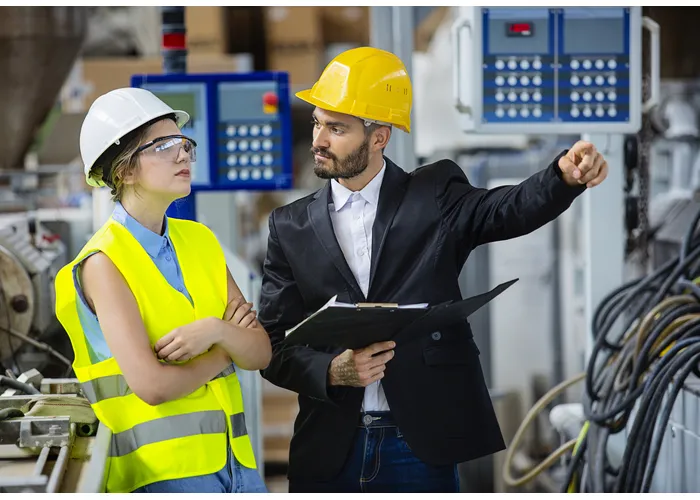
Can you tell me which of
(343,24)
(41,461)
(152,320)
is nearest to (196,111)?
(152,320)

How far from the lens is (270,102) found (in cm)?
317

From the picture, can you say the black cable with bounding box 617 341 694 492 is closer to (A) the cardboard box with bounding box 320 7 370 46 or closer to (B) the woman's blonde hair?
(B) the woman's blonde hair

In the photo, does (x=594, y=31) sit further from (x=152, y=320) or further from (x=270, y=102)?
(x=152, y=320)

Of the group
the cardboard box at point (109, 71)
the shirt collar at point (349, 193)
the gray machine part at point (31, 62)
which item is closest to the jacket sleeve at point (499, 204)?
the shirt collar at point (349, 193)

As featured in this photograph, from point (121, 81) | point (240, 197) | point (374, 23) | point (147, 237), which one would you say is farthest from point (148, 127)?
point (240, 197)

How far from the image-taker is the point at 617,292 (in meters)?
3.08

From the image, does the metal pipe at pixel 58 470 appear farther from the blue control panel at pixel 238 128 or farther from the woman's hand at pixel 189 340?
the blue control panel at pixel 238 128

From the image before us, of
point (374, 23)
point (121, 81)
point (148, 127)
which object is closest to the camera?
point (148, 127)

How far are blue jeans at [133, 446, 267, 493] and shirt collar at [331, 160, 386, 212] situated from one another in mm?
604

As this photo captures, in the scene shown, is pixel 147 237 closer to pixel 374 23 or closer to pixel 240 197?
pixel 374 23

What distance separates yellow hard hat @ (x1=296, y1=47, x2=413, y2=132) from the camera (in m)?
2.10

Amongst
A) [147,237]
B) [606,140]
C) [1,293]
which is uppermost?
[606,140]

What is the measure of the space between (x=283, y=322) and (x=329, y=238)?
24 centimetres
